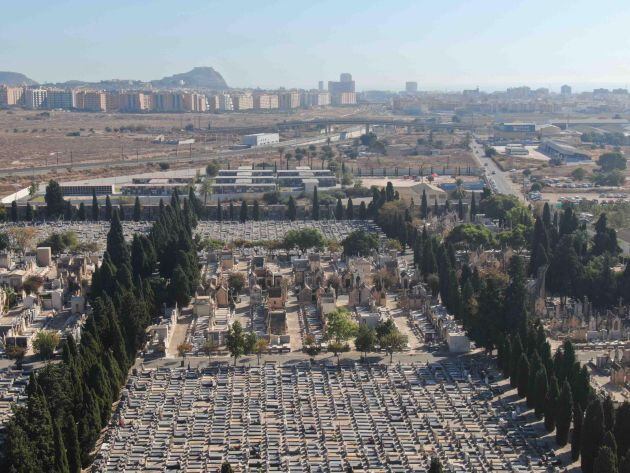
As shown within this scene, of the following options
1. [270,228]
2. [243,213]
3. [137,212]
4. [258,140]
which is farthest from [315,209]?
[258,140]

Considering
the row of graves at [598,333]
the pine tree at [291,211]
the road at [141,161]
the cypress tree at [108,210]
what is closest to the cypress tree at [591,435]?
the row of graves at [598,333]

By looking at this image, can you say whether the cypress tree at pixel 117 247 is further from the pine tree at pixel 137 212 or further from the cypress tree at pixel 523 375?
the cypress tree at pixel 523 375

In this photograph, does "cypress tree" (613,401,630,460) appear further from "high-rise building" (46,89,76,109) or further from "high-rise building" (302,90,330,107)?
"high-rise building" (302,90,330,107)

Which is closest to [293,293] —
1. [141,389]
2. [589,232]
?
[141,389]

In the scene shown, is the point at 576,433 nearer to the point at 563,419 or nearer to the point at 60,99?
the point at 563,419

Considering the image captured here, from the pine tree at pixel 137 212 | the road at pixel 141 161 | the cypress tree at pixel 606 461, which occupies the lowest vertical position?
the cypress tree at pixel 606 461

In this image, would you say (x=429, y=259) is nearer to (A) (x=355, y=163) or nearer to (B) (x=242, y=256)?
(B) (x=242, y=256)

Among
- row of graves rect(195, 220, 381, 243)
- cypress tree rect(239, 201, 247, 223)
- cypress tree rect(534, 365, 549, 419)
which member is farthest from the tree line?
cypress tree rect(534, 365, 549, 419)
